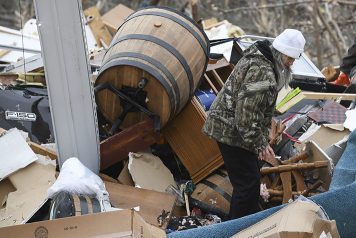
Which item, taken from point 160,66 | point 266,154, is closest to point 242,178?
point 266,154

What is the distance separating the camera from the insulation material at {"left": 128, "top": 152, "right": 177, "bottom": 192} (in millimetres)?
5156

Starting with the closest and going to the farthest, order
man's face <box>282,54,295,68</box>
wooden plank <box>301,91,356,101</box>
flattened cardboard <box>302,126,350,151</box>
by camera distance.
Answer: man's face <box>282,54,295,68</box>
flattened cardboard <box>302,126,350,151</box>
wooden plank <box>301,91,356,101</box>

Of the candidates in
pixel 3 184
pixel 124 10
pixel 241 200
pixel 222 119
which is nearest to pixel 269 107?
pixel 222 119

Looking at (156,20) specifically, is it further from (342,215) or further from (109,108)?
(342,215)

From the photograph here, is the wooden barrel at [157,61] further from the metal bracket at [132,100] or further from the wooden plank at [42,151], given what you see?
the wooden plank at [42,151]

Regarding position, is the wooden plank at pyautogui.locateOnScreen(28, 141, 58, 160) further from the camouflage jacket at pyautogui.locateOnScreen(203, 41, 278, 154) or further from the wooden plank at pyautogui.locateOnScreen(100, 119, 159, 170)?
the camouflage jacket at pyautogui.locateOnScreen(203, 41, 278, 154)

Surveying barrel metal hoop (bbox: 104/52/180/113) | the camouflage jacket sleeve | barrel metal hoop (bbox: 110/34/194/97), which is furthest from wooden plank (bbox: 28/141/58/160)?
the camouflage jacket sleeve

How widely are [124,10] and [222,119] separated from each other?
519 cm

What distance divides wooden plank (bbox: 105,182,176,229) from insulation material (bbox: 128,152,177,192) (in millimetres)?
186

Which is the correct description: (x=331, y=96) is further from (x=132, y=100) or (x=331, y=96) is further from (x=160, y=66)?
(x=132, y=100)

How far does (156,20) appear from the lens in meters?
5.37

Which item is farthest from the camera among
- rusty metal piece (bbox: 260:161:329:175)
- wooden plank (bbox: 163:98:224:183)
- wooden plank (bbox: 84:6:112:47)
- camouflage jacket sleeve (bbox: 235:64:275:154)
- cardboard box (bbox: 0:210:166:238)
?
wooden plank (bbox: 84:6:112:47)

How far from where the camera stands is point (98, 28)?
8.97m

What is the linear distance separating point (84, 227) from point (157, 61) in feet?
6.42
